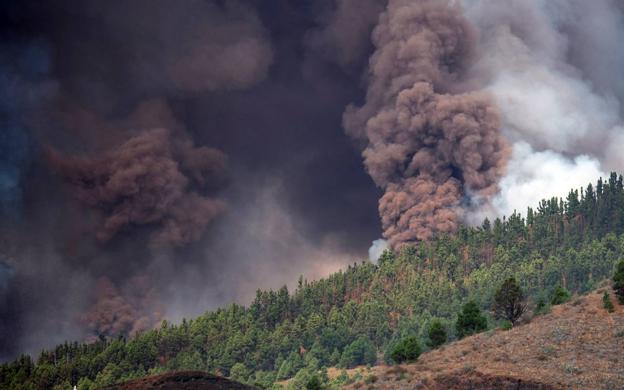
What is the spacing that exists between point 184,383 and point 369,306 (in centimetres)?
9645

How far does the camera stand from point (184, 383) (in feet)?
198

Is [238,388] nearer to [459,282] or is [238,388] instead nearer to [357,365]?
[357,365]

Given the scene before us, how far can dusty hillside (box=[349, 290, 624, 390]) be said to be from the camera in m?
48.3

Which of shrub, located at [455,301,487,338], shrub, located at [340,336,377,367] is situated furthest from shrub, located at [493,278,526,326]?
shrub, located at [340,336,377,367]

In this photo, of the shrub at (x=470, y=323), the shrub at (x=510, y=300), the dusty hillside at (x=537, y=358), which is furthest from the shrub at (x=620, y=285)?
the shrub at (x=470, y=323)

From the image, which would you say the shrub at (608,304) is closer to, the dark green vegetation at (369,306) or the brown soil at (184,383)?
the brown soil at (184,383)

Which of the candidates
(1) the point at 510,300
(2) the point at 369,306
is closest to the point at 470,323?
Answer: (1) the point at 510,300

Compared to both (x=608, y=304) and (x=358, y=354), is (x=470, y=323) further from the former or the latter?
(x=358, y=354)

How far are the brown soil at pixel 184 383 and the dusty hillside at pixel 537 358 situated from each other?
13060mm

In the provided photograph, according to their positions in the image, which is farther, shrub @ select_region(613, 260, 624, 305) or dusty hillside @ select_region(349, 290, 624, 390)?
shrub @ select_region(613, 260, 624, 305)

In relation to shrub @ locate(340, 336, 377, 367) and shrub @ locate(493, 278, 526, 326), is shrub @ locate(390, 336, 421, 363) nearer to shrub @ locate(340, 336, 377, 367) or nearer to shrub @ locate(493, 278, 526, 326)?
shrub @ locate(493, 278, 526, 326)

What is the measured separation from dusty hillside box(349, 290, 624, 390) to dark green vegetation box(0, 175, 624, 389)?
171ft

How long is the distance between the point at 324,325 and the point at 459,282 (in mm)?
34171

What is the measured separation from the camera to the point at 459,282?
509ft
